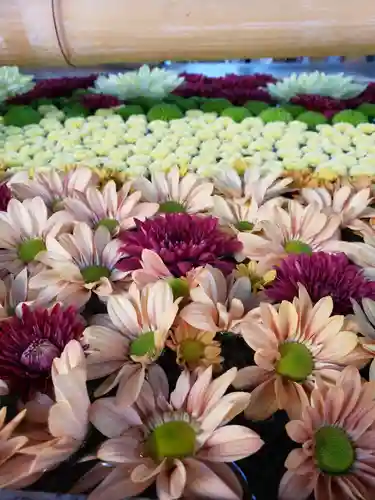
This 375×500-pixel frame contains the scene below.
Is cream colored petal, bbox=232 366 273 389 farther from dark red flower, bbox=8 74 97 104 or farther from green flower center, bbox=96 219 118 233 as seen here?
dark red flower, bbox=8 74 97 104

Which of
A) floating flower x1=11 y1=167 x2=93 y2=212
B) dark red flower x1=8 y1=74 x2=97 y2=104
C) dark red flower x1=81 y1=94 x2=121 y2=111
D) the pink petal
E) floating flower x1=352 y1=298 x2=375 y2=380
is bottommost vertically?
the pink petal

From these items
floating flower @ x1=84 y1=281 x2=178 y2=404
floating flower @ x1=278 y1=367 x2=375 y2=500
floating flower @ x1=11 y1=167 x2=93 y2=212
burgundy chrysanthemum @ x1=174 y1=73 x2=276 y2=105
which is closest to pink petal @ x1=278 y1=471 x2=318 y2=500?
floating flower @ x1=278 y1=367 x2=375 y2=500

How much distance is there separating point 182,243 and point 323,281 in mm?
115

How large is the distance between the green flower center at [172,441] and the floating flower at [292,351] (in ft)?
0.13

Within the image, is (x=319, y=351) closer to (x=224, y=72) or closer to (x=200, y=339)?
(x=200, y=339)

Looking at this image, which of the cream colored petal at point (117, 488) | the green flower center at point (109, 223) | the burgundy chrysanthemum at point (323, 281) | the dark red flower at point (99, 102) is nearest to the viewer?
the cream colored petal at point (117, 488)

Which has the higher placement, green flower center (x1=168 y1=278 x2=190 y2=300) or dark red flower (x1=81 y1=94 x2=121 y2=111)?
dark red flower (x1=81 y1=94 x2=121 y2=111)

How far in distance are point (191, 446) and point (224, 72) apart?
81 cm

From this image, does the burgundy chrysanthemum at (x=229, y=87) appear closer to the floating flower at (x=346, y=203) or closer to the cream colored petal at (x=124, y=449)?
the floating flower at (x=346, y=203)

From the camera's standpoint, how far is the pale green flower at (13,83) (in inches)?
34.4

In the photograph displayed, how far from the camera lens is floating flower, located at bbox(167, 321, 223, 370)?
1.28 feet

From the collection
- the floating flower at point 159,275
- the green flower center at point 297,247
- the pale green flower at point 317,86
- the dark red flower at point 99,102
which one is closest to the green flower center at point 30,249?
the floating flower at point 159,275

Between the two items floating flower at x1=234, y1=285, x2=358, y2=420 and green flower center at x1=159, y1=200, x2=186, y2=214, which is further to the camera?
green flower center at x1=159, y1=200, x2=186, y2=214

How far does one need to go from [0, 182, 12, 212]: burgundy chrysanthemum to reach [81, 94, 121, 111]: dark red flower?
0.27m
